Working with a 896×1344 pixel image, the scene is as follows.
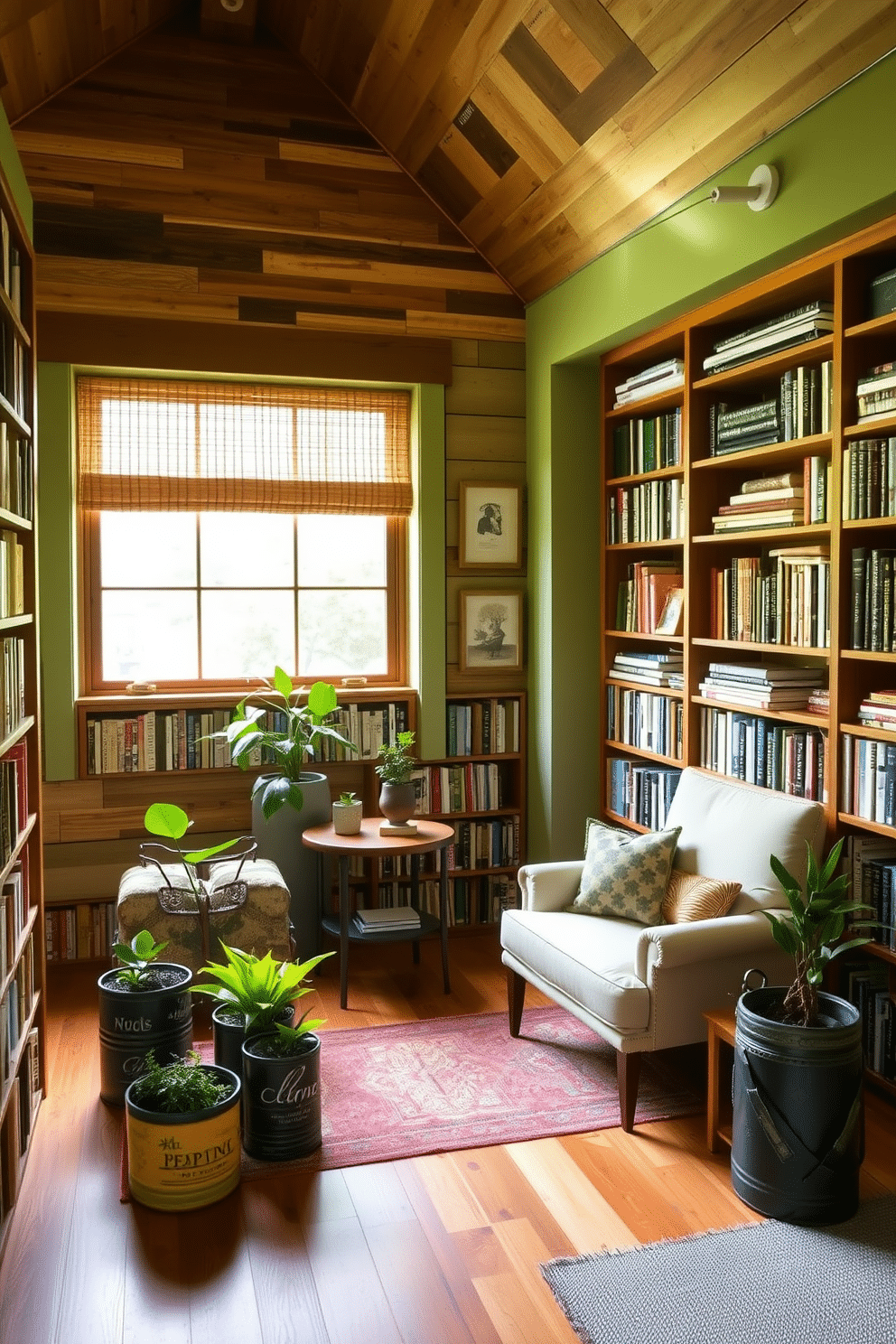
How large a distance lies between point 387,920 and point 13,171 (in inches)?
114

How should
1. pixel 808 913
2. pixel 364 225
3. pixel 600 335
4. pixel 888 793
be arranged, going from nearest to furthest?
pixel 808 913 → pixel 888 793 → pixel 600 335 → pixel 364 225

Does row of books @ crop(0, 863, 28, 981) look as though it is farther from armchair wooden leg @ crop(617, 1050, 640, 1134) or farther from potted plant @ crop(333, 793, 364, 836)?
armchair wooden leg @ crop(617, 1050, 640, 1134)

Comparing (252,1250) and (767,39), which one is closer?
(252,1250)

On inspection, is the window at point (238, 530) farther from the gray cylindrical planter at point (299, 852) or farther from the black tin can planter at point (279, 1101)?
the black tin can planter at point (279, 1101)

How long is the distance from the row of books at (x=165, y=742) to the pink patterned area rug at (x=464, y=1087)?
137cm

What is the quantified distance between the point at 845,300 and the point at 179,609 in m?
3.01

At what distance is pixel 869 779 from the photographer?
3.29 metres

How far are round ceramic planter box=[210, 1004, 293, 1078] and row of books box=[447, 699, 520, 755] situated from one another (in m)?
2.02

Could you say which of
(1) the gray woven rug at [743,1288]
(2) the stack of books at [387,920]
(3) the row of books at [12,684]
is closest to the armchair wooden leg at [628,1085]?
(1) the gray woven rug at [743,1288]

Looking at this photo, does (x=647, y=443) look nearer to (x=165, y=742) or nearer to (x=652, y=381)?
(x=652, y=381)

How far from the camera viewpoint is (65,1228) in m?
2.74

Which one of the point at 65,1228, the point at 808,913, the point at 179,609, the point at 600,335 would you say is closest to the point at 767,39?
the point at 600,335

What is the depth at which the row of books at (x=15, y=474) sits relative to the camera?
282 cm

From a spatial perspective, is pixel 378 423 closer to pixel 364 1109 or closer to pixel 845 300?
pixel 845 300
